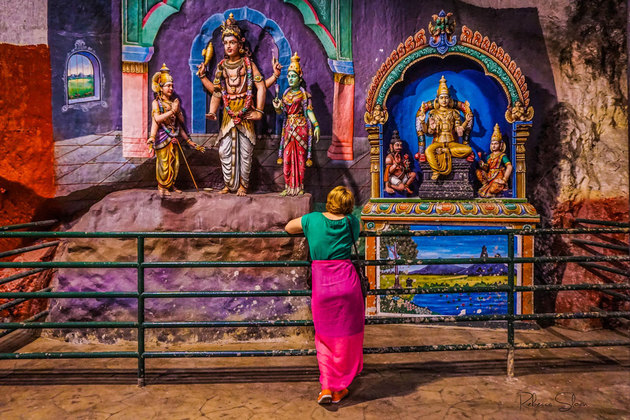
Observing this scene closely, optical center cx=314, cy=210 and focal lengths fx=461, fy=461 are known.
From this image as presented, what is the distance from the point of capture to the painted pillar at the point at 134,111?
5.62m

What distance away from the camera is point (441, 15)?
5637mm

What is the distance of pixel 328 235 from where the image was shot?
3.27m

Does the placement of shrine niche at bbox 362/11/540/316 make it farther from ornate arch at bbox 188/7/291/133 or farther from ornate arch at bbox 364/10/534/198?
ornate arch at bbox 188/7/291/133

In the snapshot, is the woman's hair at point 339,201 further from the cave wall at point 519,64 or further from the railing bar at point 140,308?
the cave wall at point 519,64

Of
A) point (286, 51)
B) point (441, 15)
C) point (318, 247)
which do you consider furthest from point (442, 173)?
point (318, 247)

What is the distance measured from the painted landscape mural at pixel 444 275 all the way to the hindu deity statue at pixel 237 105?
198cm

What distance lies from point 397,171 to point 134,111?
3.33 meters

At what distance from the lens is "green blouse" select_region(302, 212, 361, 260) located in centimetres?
327

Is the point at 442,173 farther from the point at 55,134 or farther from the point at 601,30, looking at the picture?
the point at 55,134

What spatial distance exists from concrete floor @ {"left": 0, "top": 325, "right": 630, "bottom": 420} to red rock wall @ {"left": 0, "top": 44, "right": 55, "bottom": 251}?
6.76 feet

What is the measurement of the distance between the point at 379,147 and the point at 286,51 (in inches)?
66.0

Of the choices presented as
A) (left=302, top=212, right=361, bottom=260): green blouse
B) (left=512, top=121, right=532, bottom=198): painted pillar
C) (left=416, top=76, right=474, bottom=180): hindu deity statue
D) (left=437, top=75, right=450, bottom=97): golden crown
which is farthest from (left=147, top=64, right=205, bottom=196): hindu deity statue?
(left=512, top=121, right=532, bottom=198): painted pillar

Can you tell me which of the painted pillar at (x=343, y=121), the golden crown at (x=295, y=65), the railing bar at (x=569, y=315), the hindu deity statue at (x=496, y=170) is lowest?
the railing bar at (x=569, y=315)

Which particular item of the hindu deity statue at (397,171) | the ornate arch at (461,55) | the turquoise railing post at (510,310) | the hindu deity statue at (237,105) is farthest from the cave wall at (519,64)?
the turquoise railing post at (510,310)
